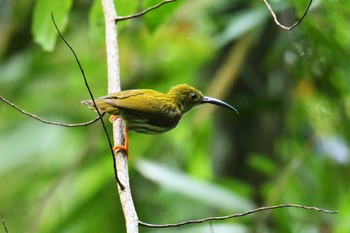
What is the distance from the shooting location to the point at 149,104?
4.30 meters

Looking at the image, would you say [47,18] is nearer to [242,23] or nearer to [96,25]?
[96,25]

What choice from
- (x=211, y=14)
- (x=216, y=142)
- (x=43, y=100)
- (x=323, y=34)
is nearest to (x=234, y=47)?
(x=211, y=14)

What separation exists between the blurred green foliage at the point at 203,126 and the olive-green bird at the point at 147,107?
790 millimetres

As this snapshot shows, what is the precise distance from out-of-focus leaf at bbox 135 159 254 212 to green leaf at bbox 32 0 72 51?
146 cm

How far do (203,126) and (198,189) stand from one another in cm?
81

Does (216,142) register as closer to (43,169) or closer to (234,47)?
(234,47)

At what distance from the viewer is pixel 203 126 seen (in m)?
6.37

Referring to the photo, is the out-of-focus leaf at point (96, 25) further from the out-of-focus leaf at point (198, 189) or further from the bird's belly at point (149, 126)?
the out-of-focus leaf at point (198, 189)

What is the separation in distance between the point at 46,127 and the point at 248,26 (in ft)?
8.51

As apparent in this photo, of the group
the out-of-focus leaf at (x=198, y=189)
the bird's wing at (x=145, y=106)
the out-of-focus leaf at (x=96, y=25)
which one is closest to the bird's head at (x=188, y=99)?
the bird's wing at (x=145, y=106)

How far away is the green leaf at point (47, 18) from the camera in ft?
13.3

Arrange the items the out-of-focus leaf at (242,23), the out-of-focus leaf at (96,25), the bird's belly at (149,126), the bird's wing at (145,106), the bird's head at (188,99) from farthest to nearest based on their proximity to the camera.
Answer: the out-of-focus leaf at (242,23) < the bird's head at (188,99) < the out-of-focus leaf at (96,25) < the bird's belly at (149,126) < the bird's wing at (145,106)

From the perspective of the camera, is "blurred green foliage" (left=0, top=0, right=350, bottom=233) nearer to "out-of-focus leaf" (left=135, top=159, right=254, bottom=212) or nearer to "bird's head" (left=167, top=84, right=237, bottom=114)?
"out-of-focus leaf" (left=135, top=159, right=254, bottom=212)

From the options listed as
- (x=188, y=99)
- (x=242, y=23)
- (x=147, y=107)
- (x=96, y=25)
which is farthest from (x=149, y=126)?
(x=242, y=23)
